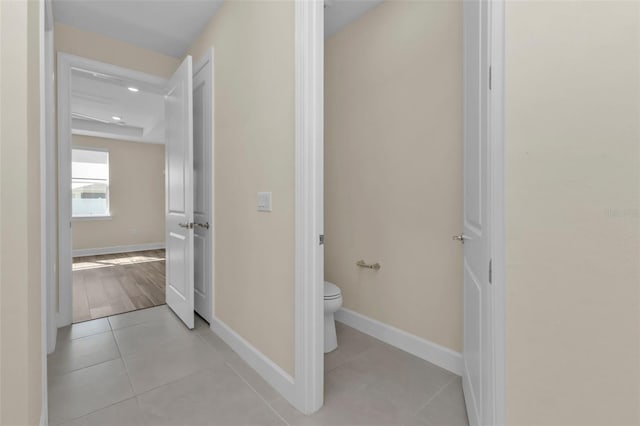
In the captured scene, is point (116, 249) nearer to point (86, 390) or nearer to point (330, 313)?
point (86, 390)

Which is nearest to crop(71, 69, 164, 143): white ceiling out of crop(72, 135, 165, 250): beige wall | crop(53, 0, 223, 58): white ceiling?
crop(72, 135, 165, 250): beige wall

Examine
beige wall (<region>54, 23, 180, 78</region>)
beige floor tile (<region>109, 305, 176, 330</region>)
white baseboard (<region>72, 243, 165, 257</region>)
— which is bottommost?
beige floor tile (<region>109, 305, 176, 330</region>)

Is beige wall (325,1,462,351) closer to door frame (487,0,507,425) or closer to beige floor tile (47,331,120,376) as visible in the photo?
door frame (487,0,507,425)

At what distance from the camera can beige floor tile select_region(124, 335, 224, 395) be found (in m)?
1.66

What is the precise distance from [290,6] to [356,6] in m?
0.92

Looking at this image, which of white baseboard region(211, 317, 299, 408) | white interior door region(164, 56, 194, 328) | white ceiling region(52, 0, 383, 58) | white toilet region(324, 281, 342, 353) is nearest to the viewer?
white baseboard region(211, 317, 299, 408)

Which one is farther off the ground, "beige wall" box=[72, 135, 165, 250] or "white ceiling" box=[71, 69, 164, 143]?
"white ceiling" box=[71, 69, 164, 143]

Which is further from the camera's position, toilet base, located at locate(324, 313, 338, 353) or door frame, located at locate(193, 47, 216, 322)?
door frame, located at locate(193, 47, 216, 322)

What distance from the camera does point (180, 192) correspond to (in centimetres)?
247

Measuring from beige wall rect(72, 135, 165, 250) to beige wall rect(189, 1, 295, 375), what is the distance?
4.95m

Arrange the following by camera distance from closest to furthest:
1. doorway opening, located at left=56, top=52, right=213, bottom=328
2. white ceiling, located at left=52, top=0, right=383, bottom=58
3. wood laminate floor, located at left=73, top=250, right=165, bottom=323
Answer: white ceiling, located at left=52, top=0, right=383, bottom=58 < doorway opening, located at left=56, top=52, right=213, bottom=328 < wood laminate floor, located at left=73, top=250, right=165, bottom=323

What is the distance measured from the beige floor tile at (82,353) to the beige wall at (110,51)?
2.42 meters

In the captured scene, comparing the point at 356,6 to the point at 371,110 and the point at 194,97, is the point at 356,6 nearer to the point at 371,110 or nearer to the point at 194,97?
the point at 371,110

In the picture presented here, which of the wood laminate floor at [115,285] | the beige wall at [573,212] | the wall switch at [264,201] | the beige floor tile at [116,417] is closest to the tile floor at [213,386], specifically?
the beige floor tile at [116,417]
